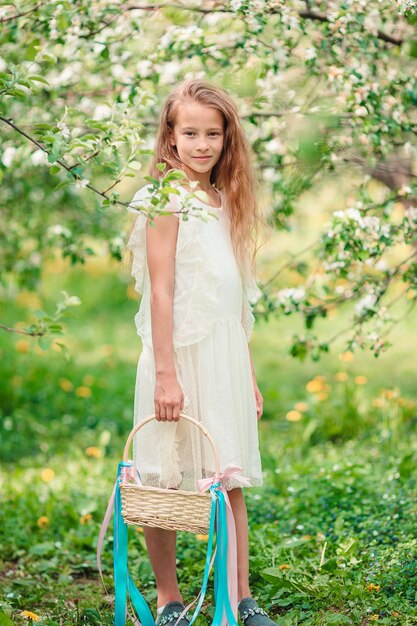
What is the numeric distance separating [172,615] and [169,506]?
0.46 metres

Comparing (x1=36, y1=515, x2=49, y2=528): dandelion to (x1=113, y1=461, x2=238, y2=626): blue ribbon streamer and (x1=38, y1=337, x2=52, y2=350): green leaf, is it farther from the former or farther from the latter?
(x1=38, y1=337, x2=52, y2=350): green leaf

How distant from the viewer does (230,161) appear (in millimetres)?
2801

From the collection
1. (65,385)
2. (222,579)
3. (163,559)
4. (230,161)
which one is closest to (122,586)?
(163,559)

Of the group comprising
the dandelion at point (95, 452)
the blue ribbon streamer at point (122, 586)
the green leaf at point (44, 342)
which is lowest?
the blue ribbon streamer at point (122, 586)

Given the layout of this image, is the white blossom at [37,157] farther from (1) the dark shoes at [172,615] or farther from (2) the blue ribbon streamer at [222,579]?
(1) the dark shoes at [172,615]

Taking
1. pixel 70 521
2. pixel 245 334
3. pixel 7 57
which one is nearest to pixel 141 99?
pixel 245 334

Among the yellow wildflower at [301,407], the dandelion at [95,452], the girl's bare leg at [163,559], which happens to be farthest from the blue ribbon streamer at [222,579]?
the yellow wildflower at [301,407]

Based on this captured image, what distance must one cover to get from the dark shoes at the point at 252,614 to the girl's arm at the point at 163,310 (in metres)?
0.62

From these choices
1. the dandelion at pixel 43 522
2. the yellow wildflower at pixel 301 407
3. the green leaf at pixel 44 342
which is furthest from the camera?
the yellow wildflower at pixel 301 407

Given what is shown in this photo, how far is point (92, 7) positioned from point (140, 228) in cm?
112

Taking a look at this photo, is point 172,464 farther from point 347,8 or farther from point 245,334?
point 347,8

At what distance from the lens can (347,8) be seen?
302cm

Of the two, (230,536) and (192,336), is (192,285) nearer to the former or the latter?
(192,336)

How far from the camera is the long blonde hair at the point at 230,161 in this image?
105 inches
